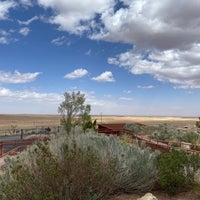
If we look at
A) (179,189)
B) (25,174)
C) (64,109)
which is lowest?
(179,189)

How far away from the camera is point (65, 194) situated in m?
7.41

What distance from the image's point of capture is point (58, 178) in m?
7.20

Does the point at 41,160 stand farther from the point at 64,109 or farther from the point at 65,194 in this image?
the point at 64,109

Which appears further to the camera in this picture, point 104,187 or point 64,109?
point 64,109

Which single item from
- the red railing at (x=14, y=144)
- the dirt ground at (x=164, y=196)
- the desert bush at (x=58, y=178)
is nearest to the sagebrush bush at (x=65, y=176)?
the desert bush at (x=58, y=178)

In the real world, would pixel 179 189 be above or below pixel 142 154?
below

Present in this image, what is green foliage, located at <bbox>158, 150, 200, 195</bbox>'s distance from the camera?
914 centimetres

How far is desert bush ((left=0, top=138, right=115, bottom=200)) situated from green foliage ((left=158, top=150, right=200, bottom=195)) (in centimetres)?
181

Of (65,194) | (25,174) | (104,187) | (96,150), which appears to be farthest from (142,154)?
(25,174)

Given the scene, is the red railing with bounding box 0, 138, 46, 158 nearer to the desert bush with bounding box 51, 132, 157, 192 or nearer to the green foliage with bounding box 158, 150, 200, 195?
the desert bush with bounding box 51, 132, 157, 192

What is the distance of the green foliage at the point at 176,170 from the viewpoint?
30.0 feet

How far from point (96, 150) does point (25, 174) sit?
7.64 ft

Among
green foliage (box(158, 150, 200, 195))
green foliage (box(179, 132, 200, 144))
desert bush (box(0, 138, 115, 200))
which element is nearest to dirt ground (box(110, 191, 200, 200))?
green foliage (box(158, 150, 200, 195))

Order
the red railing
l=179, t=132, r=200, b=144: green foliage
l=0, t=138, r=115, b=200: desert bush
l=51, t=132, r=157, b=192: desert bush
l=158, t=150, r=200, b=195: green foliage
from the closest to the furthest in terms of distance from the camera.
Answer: l=0, t=138, r=115, b=200: desert bush → l=51, t=132, r=157, b=192: desert bush → l=158, t=150, r=200, b=195: green foliage → the red railing → l=179, t=132, r=200, b=144: green foliage
